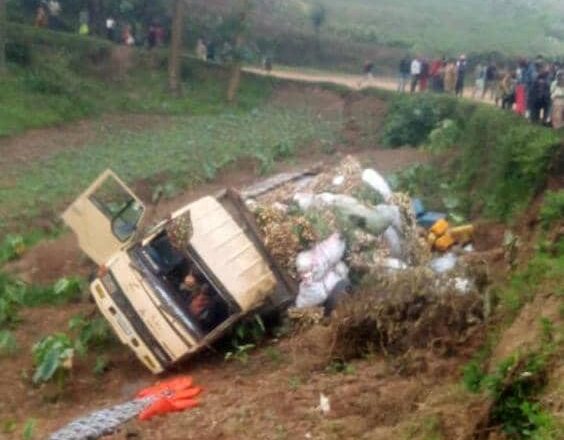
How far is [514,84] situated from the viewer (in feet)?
70.7

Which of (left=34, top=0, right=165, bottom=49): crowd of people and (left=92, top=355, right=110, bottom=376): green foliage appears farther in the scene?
(left=34, top=0, right=165, bottom=49): crowd of people

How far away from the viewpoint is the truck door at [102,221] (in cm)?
1386

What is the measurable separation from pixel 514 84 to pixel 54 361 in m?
13.4

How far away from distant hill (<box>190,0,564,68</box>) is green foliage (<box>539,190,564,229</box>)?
2806 cm

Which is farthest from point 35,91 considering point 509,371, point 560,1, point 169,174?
point 560,1

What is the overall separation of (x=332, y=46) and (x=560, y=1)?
3336 centimetres

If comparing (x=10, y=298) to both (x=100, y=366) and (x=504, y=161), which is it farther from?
(x=504, y=161)

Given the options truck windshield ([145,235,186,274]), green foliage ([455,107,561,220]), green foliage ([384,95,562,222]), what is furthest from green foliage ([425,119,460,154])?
truck windshield ([145,235,186,274])

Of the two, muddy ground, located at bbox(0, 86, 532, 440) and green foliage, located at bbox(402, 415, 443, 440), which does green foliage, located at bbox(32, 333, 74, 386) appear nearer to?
muddy ground, located at bbox(0, 86, 532, 440)

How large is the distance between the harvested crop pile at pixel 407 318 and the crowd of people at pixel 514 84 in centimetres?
640

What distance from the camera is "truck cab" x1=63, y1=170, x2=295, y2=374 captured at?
11750 mm

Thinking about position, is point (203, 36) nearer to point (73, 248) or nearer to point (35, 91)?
point (35, 91)

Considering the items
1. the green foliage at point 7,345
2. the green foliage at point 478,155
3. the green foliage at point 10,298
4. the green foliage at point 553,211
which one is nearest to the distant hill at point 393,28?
the green foliage at point 478,155

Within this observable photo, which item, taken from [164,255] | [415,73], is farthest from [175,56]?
[164,255]
